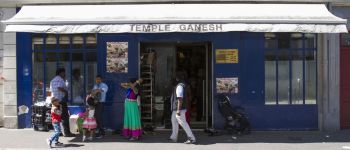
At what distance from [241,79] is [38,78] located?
219 inches

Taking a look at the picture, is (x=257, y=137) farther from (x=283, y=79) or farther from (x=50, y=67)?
(x=50, y=67)

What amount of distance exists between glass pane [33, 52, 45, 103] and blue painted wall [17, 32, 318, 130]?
168 cm

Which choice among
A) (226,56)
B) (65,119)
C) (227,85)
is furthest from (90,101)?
(226,56)

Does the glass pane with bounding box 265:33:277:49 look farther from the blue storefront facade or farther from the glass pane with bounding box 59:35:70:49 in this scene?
the glass pane with bounding box 59:35:70:49

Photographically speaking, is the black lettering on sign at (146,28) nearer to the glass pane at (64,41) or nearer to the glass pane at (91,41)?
the glass pane at (91,41)

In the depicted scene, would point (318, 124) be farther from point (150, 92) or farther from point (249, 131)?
point (150, 92)

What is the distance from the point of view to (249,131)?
12.6m

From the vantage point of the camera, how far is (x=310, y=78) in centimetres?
1316

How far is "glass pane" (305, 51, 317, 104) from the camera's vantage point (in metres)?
13.1

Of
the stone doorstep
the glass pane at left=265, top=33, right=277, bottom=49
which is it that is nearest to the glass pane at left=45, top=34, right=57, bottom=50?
the stone doorstep

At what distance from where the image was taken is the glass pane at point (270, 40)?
12.9 metres

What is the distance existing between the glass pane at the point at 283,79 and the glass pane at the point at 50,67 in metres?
6.15

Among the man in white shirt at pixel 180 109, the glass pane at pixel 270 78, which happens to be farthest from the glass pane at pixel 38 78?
the glass pane at pixel 270 78

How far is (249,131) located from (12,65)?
665 centimetres
